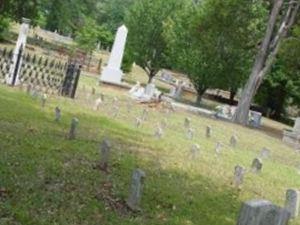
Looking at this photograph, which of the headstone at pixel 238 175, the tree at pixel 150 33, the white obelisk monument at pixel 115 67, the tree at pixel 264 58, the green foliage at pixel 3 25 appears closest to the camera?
the headstone at pixel 238 175

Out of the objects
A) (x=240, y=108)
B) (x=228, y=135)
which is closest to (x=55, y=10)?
(x=240, y=108)

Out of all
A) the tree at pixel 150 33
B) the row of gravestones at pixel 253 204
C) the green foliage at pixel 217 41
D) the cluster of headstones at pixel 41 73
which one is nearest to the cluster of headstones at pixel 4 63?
the cluster of headstones at pixel 41 73

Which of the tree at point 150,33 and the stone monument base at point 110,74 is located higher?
the tree at point 150,33

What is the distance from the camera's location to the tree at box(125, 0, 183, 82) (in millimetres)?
46062

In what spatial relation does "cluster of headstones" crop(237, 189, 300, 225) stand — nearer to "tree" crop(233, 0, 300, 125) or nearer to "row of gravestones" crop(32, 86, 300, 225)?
"row of gravestones" crop(32, 86, 300, 225)

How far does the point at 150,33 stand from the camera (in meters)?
46.7

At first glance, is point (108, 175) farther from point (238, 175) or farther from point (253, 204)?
point (253, 204)

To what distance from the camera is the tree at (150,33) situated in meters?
46.1

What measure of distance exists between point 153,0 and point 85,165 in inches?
1502

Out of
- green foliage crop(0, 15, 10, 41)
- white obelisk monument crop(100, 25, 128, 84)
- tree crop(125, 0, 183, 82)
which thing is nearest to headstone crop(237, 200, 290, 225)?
white obelisk monument crop(100, 25, 128, 84)

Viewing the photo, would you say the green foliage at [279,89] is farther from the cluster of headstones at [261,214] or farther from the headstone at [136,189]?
the cluster of headstones at [261,214]

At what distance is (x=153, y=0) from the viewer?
47.2m

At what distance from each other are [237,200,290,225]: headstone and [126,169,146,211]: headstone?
360cm

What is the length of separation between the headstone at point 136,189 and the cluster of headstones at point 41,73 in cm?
1418
